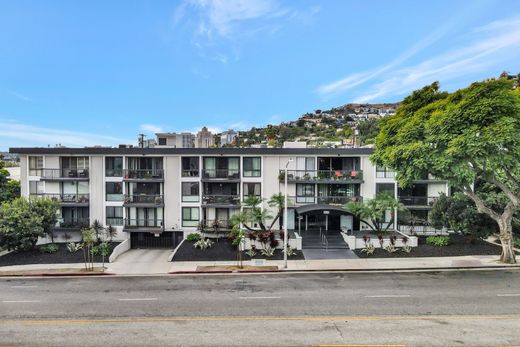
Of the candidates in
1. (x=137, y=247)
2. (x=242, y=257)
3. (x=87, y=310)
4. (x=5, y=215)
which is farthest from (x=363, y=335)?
(x=5, y=215)

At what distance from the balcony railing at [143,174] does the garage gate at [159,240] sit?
5.44m

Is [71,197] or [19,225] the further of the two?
[71,197]

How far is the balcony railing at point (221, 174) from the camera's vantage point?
3279 cm

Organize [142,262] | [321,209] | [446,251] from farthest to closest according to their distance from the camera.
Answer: [321,209] < [142,262] < [446,251]

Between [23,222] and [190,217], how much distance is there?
13.5 meters

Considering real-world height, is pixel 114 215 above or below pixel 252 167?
below

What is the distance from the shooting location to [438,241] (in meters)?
28.1

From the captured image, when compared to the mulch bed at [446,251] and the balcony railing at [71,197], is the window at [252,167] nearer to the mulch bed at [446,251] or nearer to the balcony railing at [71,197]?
the mulch bed at [446,251]

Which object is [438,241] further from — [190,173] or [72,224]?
[72,224]

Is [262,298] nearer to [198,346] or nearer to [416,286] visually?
[198,346]

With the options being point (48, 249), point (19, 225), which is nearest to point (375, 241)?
point (48, 249)

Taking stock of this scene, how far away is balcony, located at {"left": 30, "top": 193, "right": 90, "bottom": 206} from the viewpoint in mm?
32650

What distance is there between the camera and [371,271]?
23.0 meters

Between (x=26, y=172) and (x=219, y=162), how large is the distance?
61.7 feet
